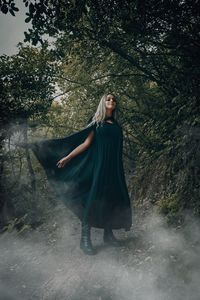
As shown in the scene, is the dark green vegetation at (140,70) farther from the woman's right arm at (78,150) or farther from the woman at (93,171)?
the woman's right arm at (78,150)

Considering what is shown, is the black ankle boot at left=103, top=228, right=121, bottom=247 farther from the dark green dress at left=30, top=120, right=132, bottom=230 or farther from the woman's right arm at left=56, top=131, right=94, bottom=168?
the woman's right arm at left=56, top=131, right=94, bottom=168

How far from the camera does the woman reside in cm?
574

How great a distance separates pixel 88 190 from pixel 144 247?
138 centimetres

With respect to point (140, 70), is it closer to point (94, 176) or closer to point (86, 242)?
point (94, 176)

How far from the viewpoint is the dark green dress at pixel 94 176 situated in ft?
18.8

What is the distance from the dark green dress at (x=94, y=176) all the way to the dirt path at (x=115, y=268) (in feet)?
2.16

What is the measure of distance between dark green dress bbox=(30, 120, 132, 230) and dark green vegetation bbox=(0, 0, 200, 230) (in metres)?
1.27

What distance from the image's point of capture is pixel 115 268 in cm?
523

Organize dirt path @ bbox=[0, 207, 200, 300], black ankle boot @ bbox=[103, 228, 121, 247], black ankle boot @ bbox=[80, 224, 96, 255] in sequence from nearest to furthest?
1. dirt path @ bbox=[0, 207, 200, 300]
2. black ankle boot @ bbox=[80, 224, 96, 255]
3. black ankle boot @ bbox=[103, 228, 121, 247]

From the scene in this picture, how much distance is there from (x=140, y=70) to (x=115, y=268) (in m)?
5.55

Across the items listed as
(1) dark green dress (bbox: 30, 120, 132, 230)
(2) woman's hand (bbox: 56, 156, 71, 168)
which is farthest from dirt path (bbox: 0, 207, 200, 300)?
(2) woman's hand (bbox: 56, 156, 71, 168)

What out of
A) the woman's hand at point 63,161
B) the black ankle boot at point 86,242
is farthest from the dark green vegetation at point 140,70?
the woman's hand at point 63,161

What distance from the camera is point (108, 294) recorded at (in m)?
4.52

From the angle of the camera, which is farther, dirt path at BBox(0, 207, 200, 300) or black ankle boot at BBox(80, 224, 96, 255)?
black ankle boot at BBox(80, 224, 96, 255)
